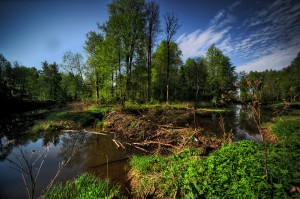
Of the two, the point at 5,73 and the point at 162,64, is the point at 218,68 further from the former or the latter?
the point at 5,73

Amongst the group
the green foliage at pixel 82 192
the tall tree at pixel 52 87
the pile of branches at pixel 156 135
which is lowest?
the green foliage at pixel 82 192

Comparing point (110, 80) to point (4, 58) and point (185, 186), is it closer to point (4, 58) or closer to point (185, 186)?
point (185, 186)

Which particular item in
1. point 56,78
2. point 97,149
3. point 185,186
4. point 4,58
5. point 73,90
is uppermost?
point 4,58

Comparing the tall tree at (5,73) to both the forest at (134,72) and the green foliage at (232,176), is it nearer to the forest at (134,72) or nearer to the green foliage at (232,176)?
the forest at (134,72)

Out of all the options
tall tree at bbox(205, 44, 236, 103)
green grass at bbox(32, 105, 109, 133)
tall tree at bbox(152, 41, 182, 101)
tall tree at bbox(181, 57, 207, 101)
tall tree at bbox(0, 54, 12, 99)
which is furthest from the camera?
tall tree at bbox(181, 57, 207, 101)

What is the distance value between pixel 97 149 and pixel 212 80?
39.1 meters

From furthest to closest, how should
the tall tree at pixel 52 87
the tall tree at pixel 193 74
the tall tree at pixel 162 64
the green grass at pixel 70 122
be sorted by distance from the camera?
1. the tall tree at pixel 52 87
2. the tall tree at pixel 193 74
3. the tall tree at pixel 162 64
4. the green grass at pixel 70 122

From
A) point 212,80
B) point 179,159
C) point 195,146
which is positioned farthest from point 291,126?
point 212,80

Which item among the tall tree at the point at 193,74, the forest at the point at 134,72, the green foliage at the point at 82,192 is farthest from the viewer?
the tall tree at the point at 193,74

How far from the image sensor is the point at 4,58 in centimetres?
4356

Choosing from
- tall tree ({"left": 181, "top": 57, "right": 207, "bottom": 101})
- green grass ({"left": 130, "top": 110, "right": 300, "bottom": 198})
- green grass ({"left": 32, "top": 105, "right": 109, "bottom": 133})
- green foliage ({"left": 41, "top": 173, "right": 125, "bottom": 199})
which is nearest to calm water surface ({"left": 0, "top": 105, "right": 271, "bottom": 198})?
green grass ({"left": 130, "top": 110, "right": 300, "bottom": 198})

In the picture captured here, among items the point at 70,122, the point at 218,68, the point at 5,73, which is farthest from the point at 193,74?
the point at 5,73

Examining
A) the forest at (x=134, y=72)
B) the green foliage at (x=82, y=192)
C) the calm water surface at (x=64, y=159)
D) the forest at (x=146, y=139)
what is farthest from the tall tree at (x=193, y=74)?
the green foliage at (x=82, y=192)

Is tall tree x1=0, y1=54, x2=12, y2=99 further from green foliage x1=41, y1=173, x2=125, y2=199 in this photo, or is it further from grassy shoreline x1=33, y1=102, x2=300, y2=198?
grassy shoreline x1=33, y1=102, x2=300, y2=198
